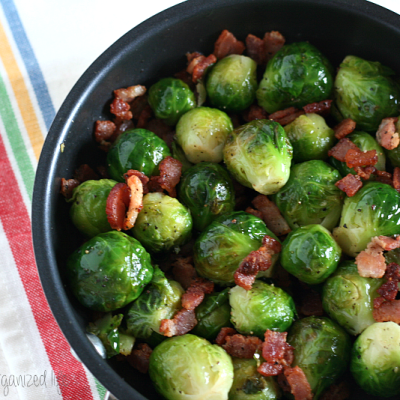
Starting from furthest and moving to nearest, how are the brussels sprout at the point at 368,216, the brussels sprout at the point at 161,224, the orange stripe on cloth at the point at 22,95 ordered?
the orange stripe on cloth at the point at 22,95
the brussels sprout at the point at 161,224
the brussels sprout at the point at 368,216

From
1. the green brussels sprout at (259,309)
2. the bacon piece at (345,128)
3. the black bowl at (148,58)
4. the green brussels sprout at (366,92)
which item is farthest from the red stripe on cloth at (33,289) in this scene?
the green brussels sprout at (366,92)

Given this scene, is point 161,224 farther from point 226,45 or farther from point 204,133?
point 226,45

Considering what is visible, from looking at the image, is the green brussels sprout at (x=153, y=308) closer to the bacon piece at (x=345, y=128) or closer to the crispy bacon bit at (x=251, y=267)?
the crispy bacon bit at (x=251, y=267)

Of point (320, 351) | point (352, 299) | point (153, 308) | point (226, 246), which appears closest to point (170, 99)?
point (226, 246)

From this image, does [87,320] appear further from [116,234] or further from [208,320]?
[208,320]

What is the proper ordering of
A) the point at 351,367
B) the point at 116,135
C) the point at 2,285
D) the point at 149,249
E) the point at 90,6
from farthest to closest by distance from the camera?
the point at 90,6 < the point at 2,285 < the point at 116,135 < the point at 149,249 < the point at 351,367

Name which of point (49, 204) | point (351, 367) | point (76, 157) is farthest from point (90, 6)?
point (351, 367)
